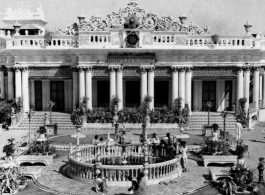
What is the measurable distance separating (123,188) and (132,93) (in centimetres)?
2240

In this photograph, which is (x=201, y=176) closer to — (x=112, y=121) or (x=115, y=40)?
(x=112, y=121)

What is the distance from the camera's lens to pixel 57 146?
29.4 meters

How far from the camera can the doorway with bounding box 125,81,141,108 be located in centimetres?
4222

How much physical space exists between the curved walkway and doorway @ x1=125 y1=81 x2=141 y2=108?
1838cm

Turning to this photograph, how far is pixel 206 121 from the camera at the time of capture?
1521 inches

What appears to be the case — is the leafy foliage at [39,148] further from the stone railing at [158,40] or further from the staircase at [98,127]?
the stone railing at [158,40]

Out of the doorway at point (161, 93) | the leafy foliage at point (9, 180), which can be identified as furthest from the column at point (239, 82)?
the leafy foliage at point (9, 180)

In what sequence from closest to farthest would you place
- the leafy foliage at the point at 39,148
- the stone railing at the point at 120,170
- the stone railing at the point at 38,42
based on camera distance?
the stone railing at the point at 120,170
the leafy foliage at the point at 39,148
the stone railing at the point at 38,42

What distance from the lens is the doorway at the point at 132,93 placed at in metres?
Result: 42.2

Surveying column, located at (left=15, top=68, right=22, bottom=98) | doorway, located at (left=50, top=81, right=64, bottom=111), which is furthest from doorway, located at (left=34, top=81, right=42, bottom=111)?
column, located at (left=15, top=68, right=22, bottom=98)

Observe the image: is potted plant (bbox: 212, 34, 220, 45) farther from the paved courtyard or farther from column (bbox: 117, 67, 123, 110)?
the paved courtyard

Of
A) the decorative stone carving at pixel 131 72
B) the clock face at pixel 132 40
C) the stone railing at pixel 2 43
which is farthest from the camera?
the stone railing at pixel 2 43

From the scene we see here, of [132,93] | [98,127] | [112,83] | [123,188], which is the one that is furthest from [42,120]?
[123,188]

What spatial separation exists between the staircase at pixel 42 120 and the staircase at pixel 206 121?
978 centimetres
